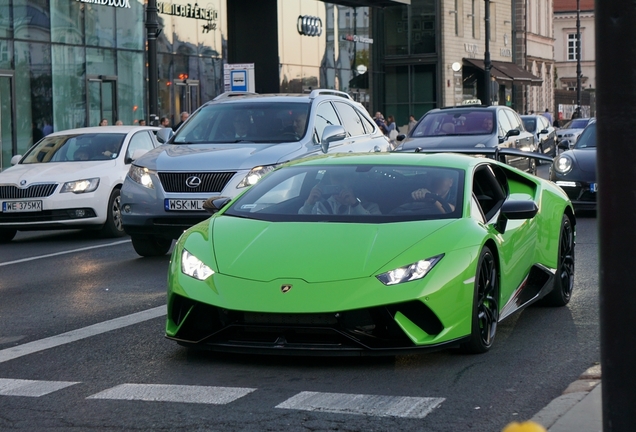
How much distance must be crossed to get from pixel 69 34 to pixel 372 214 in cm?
Result: 2726

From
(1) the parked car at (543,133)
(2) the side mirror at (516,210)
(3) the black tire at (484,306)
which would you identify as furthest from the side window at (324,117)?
(1) the parked car at (543,133)

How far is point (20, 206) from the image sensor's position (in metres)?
15.8

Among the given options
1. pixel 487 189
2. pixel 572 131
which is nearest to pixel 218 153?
pixel 487 189

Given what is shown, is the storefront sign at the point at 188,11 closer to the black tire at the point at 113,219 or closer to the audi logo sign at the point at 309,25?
the audi logo sign at the point at 309,25

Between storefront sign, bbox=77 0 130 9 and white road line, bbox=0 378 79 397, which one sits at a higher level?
storefront sign, bbox=77 0 130 9

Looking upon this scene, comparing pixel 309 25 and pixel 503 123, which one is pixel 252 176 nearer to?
pixel 503 123

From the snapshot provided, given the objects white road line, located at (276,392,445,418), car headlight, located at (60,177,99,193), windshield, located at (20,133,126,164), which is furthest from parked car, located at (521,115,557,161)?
white road line, located at (276,392,445,418)

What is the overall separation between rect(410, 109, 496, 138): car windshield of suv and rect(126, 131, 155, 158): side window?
5524 millimetres

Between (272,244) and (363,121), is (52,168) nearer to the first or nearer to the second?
(363,121)

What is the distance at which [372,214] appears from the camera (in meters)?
7.34

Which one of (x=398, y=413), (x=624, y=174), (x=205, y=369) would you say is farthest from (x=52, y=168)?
(x=624, y=174)

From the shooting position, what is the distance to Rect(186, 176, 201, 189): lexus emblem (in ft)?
41.2

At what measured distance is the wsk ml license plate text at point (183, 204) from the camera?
12.5 meters

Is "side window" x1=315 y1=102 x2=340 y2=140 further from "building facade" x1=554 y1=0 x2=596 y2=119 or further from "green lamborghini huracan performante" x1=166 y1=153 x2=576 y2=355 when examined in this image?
"building facade" x1=554 y1=0 x2=596 y2=119
